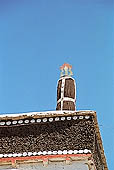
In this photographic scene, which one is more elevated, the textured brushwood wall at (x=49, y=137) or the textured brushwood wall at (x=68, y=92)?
the textured brushwood wall at (x=68, y=92)

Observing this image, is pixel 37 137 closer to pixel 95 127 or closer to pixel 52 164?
→ pixel 52 164

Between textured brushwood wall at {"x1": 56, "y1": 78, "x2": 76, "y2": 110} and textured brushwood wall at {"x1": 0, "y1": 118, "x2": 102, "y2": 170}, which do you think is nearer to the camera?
textured brushwood wall at {"x1": 0, "y1": 118, "x2": 102, "y2": 170}

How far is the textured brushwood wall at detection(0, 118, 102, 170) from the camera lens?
47.1 feet

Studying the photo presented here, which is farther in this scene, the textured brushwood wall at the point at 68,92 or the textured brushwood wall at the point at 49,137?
the textured brushwood wall at the point at 68,92

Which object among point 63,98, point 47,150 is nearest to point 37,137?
point 47,150

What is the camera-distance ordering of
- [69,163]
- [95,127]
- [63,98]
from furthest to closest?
1. [63,98]
2. [95,127]
3. [69,163]

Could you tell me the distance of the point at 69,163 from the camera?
14.1 m

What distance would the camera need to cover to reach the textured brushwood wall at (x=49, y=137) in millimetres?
14359

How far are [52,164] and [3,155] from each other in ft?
5.82

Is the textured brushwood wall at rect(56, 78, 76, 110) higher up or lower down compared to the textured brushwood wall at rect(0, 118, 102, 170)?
higher up

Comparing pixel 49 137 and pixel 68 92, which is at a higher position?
pixel 68 92

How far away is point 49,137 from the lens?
14617 mm

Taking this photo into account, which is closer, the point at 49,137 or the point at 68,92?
the point at 49,137

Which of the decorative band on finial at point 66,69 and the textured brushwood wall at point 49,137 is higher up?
the decorative band on finial at point 66,69
